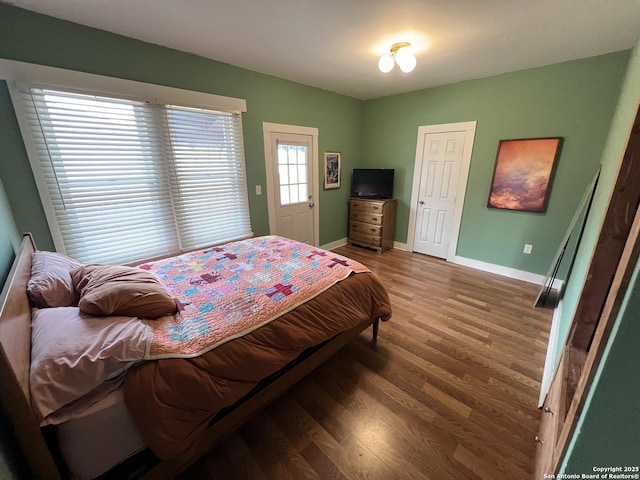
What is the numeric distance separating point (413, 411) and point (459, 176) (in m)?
3.10

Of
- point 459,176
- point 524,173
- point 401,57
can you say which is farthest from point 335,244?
point 401,57

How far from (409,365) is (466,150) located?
2.94 metres

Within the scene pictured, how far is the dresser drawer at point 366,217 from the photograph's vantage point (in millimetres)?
4012

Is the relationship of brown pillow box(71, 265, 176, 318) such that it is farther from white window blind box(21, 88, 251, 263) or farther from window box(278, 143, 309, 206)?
window box(278, 143, 309, 206)

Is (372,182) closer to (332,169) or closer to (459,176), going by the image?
(332,169)

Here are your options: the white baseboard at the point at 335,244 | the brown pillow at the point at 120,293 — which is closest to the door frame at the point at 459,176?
the white baseboard at the point at 335,244

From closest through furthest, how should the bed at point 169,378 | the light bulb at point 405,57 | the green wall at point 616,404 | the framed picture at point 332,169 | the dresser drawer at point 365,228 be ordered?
the green wall at point 616,404 → the bed at point 169,378 → the light bulb at point 405,57 → the framed picture at point 332,169 → the dresser drawer at point 365,228

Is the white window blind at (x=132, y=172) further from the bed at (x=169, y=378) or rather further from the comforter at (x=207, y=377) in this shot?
the comforter at (x=207, y=377)

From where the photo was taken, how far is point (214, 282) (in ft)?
5.69

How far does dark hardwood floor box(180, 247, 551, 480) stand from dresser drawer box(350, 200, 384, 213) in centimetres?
199

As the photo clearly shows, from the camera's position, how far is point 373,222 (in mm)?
4070

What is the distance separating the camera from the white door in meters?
3.47

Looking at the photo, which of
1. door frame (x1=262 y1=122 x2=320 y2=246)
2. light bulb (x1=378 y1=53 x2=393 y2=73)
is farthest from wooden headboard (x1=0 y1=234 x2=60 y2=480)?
light bulb (x1=378 y1=53 x2=393 y2=73)

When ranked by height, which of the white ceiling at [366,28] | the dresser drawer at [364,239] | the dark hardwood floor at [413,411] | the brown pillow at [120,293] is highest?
the white ceiling at [366,28]
